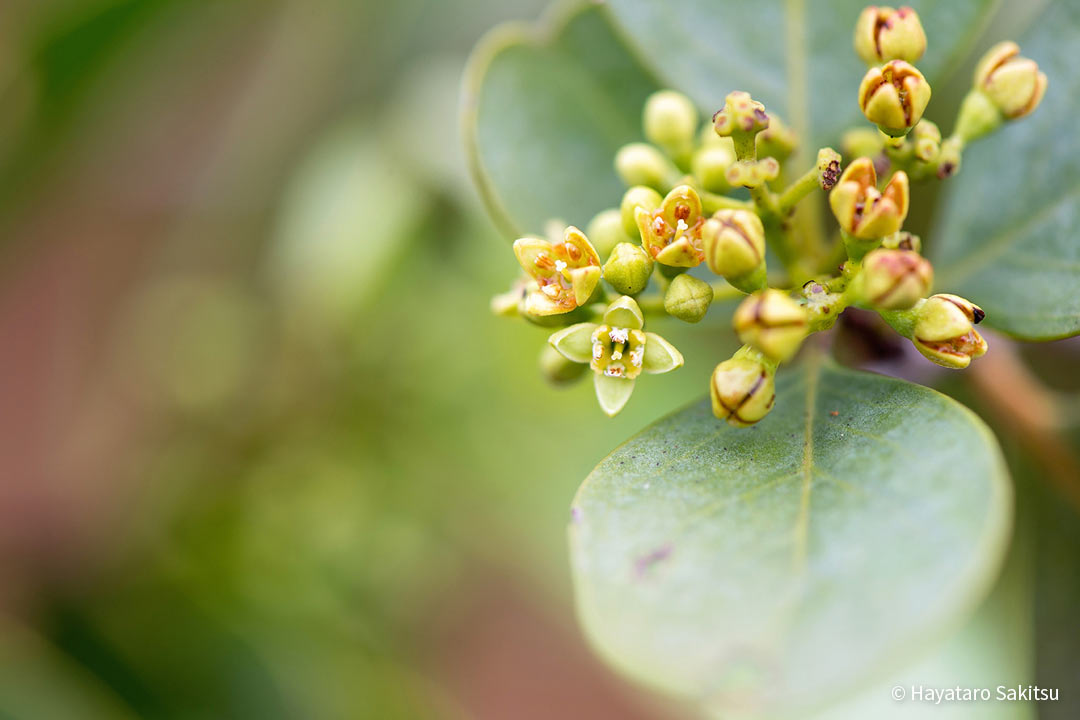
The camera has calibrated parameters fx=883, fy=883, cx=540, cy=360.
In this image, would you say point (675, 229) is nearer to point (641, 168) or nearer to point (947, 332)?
point (641, 168)

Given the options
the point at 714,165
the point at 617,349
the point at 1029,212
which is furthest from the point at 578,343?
the point at 1029,212

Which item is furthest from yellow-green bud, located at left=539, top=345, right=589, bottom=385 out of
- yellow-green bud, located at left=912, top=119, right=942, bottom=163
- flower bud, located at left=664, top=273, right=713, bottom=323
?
yellow-green bud, located at left=912, top=119, right=942, bottom=163

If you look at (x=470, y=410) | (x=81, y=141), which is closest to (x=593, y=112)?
(x=470, y=410)

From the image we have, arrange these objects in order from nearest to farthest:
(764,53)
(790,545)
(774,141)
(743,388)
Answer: (790,545) < (743,388) < (774,141) < (764,53)

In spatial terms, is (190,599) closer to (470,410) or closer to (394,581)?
(394,581)

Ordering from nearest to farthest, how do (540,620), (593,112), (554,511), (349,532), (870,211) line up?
(870,211) < (593,112) < (349,532) < (554,511) < (540,620)

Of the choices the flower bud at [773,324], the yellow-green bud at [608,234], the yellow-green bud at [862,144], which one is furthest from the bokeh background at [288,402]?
the flower bud at [773,324]
